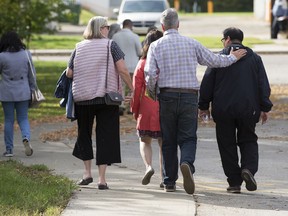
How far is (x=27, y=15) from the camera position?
27203 mm

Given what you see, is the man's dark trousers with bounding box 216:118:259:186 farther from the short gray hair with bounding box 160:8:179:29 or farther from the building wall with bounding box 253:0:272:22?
the building wall with bounding box 253:0:272:22

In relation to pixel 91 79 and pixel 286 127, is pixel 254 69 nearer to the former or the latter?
pixel 91 79

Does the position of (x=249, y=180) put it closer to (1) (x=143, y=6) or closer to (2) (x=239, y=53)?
(2) (x=239, y=53)

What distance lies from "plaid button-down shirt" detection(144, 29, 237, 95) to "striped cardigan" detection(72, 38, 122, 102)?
41 centimetres

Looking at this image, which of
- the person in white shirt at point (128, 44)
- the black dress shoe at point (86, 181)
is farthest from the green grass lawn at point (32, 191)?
the person in white shirt at point (128, 44)

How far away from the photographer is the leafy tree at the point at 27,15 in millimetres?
25778

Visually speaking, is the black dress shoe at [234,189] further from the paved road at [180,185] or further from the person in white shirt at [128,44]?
the person in white shirt at [128,44]

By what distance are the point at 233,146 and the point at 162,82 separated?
3.34 ft

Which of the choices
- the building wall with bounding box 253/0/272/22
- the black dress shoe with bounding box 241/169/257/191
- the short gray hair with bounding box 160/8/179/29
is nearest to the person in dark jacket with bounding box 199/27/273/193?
the black dress shoe with bounding box 241/169/257/191

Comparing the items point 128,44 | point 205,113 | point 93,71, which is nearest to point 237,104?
point 205,113

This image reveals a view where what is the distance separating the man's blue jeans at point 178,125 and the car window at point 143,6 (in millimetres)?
30498

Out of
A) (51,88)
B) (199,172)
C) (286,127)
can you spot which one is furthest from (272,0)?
(199,172)

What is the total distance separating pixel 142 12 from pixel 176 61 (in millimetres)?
30518

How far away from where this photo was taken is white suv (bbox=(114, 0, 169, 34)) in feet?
130
